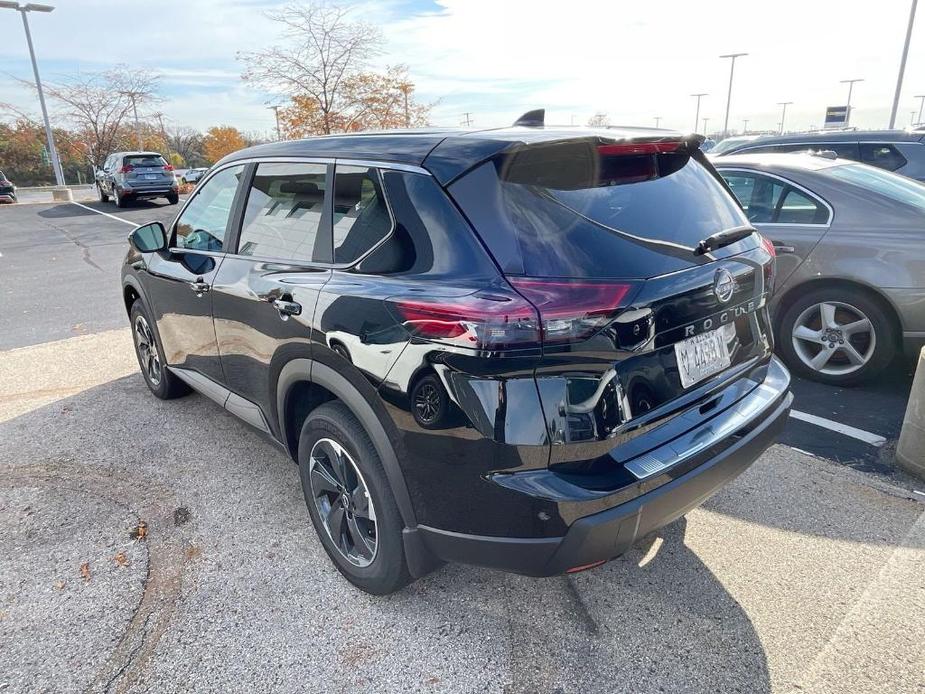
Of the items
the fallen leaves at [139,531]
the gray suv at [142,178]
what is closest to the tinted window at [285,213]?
the fallen leaves at [139,531]

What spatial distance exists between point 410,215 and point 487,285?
1.47ft

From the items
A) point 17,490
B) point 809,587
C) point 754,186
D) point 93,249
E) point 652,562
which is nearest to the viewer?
point 809,587

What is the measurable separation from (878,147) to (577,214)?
23.2 feet

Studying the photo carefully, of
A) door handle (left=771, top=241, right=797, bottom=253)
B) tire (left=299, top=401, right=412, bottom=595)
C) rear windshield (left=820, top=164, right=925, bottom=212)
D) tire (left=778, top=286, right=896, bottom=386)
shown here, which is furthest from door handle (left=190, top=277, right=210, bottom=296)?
rear windshield (left=820, top=164, right=925, bottom=212)

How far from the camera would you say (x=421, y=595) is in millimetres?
2463

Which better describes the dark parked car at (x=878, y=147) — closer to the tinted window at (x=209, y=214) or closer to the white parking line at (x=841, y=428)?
the white parking line at (x=841, y=428)

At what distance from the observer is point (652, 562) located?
262cm

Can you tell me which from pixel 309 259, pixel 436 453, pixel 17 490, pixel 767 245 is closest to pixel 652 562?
pixel 436 453

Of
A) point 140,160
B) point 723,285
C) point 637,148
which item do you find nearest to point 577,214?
point 637,148

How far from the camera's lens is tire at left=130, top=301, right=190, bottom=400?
4184 millimetres

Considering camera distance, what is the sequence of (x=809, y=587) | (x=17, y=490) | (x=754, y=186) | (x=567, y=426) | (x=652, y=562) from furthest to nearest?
(x=754, y=186), (x=17, y=490), (x=652, y=562), (x=809, y=587), (x=567, y=426)

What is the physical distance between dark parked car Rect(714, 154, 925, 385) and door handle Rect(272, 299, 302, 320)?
373cm

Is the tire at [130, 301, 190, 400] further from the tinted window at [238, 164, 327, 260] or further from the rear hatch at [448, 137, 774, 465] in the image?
the rear hatch at [448, 137, 774, 465]

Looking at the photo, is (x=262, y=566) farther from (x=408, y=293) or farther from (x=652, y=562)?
(x=652, y=562)
